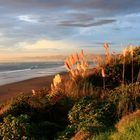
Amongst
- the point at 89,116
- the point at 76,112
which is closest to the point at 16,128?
the point at 76,112

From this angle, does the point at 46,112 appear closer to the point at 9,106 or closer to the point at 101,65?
the point at 9,106

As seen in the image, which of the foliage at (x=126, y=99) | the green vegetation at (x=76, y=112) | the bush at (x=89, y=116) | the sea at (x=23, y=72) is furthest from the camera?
the sea at (x=23, y=72)

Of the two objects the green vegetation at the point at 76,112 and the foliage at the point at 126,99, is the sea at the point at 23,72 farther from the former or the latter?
the foliage at the point at 126,99

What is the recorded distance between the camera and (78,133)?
28.0 ft

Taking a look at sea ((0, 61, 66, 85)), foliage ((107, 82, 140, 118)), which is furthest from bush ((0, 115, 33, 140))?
sea ((0, 61, 66, 85))

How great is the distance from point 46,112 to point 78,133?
7.46ft

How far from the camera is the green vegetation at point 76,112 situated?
8539mm

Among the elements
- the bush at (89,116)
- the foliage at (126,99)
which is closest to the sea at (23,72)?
the foliage at (126,99)

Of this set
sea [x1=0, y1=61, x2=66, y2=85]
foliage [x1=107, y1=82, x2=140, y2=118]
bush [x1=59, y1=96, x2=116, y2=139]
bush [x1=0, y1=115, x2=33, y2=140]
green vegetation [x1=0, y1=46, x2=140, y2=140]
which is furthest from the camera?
sea [x1=0, y1=61, x2=66, y2=85]

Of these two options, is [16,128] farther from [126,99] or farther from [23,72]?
[23,72]

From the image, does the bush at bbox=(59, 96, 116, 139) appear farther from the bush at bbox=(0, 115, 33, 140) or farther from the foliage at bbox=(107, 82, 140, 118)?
the bush at bbox=(0, 115, 33, 140)

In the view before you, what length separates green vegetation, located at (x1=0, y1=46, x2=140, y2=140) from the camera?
8539 millimetres

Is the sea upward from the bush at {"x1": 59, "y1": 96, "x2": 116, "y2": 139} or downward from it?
downward

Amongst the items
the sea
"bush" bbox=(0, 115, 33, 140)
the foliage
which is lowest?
the sea
